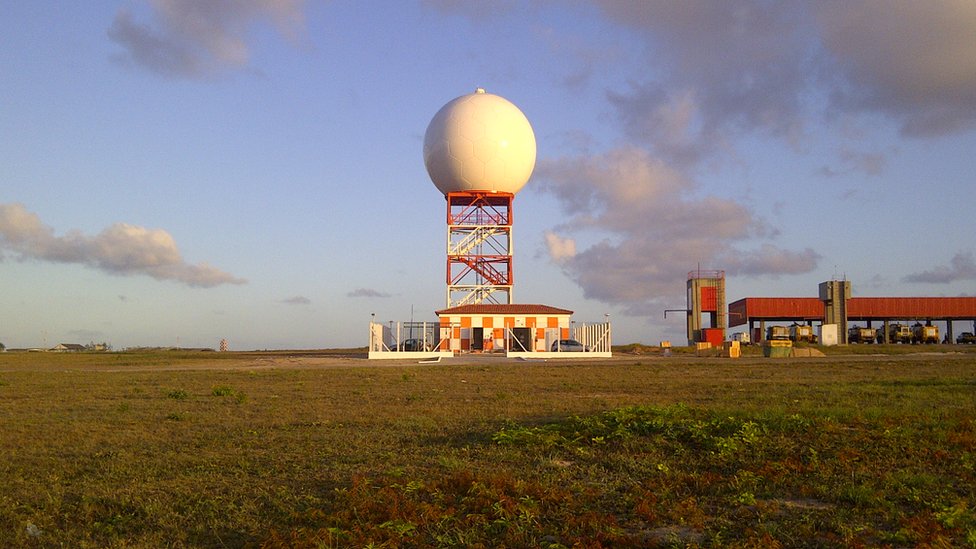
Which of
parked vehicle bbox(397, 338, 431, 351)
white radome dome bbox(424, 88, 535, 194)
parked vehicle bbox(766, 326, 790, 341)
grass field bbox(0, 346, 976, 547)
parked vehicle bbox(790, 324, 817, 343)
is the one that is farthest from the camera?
parked vehicle bbox(790, 324, 817, 343)

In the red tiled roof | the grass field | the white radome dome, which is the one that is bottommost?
the grass field

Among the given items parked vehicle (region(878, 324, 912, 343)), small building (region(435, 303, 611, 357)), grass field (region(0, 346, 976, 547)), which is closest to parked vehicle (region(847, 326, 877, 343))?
parked vehicle (region(878, 324, 912, 343))

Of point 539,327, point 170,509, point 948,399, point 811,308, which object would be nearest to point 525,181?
point 539,327

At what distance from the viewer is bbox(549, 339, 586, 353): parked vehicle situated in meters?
45.4

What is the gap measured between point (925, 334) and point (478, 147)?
4751cm

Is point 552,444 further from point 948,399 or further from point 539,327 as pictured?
point 539,327

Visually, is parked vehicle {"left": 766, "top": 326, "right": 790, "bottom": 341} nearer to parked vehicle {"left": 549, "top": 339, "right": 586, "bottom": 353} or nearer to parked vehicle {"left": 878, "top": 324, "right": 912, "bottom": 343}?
parked vehicle {"left": 878, "top": 324, "right": 912, "bottom": 343}

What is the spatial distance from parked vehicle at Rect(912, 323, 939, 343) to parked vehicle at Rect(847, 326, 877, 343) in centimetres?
340

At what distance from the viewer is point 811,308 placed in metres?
73.5

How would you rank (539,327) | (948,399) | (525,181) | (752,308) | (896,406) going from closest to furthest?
(896,406)
(948,399)
(539,327)
(525,181)
(752,308)

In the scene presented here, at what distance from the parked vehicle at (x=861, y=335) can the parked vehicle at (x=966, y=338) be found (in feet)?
28.8

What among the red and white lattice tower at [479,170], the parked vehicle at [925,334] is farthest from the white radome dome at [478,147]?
the parked vehicle at [925,334]

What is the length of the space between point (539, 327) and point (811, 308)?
38747 mm

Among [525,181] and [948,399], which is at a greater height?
[525,181]
